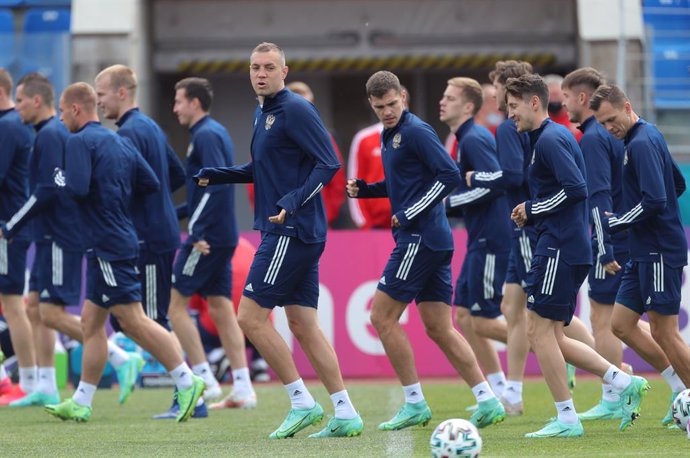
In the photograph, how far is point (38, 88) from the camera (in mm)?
11320

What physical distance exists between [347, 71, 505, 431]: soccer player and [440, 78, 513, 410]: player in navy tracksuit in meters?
1.43

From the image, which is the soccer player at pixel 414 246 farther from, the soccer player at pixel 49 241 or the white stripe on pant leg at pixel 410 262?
the soccer player at pixel 49 241

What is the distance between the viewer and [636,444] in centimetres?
799

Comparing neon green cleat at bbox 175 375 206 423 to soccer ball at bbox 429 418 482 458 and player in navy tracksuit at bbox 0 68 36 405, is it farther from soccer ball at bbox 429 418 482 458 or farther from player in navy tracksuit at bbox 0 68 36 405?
soccer ball at bbox 429 418 482 458

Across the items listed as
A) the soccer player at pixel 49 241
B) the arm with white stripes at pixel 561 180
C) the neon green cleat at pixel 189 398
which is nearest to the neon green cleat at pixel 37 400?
the soccer player at pixel 49 241

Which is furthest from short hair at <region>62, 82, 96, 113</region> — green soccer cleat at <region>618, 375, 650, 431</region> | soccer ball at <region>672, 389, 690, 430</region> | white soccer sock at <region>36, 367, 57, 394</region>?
soccer ball at <region>672, 389, 690, 430</region>

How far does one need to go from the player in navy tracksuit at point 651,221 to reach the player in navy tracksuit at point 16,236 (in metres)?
5.14

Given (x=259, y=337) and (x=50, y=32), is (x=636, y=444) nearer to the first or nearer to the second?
(x=259, y=337)

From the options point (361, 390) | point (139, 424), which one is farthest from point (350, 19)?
point (139, 424)

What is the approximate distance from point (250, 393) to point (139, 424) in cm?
153

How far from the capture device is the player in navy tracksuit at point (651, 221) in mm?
8469

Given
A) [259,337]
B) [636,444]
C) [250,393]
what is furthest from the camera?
[250,393]

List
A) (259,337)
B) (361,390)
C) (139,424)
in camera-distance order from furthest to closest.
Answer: (361,390), (139,424), (259,337)

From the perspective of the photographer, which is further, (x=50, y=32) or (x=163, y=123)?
(x=163, y=123)
